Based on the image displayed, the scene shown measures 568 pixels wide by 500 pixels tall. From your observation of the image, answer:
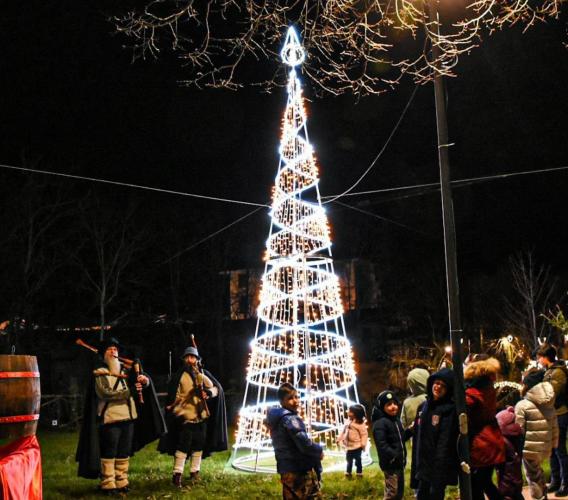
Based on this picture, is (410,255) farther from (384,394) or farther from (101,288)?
(384,394)

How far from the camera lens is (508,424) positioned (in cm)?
780

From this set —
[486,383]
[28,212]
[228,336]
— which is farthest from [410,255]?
[486,383]

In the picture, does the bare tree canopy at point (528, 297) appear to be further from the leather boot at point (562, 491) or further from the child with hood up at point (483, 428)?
the child with hood up at point (483, 428)

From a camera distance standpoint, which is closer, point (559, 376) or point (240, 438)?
point (559, 376)

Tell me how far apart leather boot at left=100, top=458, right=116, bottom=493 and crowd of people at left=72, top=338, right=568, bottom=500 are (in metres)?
0.01

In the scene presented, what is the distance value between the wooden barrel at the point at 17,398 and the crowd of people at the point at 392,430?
384cm

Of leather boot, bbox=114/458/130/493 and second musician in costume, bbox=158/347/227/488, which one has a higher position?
second musician in costume, bbox=158/347/227/488

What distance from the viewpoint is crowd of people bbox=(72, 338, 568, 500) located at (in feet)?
21.1

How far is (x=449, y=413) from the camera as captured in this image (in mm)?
6375

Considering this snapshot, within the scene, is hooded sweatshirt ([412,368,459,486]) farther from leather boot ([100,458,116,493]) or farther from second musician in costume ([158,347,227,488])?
leather boot ([100,458,116,493])

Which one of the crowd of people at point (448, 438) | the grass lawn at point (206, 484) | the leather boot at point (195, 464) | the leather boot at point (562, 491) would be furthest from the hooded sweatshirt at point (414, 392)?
the leather boot at point (195, 464)

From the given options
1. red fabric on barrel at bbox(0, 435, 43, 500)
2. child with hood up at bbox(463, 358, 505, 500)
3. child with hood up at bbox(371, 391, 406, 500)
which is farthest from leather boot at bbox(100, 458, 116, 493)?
red fabric on barrel at bbox(0, 435, 43, 500)

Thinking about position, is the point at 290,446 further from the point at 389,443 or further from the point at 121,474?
the point at 121,474

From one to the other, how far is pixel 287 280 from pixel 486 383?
20.6 feet
